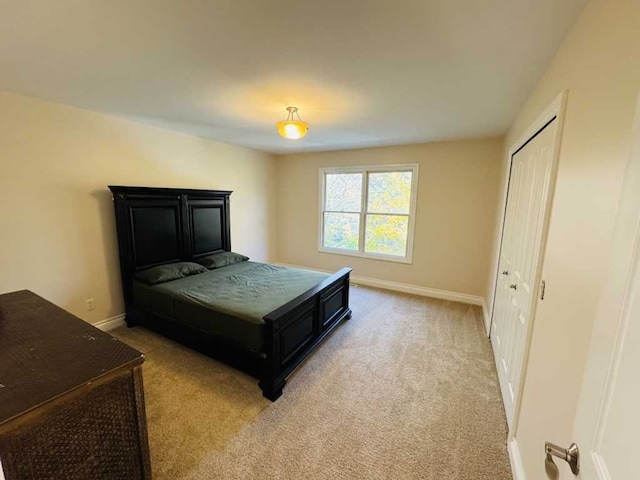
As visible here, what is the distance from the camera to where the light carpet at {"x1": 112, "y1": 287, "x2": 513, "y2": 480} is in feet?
5.16

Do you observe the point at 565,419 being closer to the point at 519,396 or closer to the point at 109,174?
the point at 519,396

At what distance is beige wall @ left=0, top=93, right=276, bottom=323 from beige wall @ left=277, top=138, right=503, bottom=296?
2.80 meters

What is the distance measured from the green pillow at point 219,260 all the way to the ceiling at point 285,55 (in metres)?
1.82

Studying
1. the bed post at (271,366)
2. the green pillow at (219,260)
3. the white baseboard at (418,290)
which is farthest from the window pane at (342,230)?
the bed post at (271,366)

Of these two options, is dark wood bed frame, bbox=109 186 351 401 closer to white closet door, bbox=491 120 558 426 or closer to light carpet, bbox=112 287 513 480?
light carpet, bbox=112 287 513 480

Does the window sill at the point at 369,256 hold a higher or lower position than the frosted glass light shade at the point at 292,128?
lower

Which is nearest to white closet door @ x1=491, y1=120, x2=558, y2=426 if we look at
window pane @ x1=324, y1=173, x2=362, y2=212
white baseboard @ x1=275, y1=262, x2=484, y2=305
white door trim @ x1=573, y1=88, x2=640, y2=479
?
white door trim @ x1=573, y1=88, x2=640, y2=479

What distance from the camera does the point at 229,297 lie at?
2555mm

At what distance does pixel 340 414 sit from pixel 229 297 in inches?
54.3

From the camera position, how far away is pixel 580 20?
127cm

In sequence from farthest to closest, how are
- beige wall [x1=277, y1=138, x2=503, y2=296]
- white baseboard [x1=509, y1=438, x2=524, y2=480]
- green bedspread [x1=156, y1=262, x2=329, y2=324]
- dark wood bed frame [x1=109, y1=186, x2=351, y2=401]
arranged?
beige wall [x1=277, y1=138, x2=503, y2=296]
green bedspread [x1=156, y1=262, x2=329, y2=324]
dark wood bed frame [x1=109, y1=186, x2=351, y2=401]
white baseboard [x1=509, y1=438, x2=524, y2=480]

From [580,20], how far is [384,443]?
8.27ft

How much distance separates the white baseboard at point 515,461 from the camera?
1.47 m

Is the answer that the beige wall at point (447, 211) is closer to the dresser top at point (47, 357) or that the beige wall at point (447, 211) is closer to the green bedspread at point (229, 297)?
the green bedspread at point (229, 297)
